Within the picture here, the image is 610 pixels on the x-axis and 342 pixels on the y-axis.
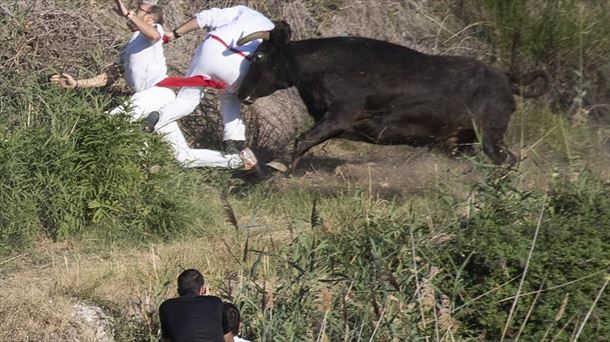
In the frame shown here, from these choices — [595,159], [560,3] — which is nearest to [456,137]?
[595,159]

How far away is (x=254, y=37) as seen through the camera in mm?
11195

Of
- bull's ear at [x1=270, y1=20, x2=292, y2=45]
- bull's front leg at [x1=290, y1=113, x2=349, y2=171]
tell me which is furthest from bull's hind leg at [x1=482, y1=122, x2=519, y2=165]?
bull's ear at [x1=270, y1=20, x2=292, y2=45]

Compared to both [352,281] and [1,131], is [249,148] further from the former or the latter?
[352,281]

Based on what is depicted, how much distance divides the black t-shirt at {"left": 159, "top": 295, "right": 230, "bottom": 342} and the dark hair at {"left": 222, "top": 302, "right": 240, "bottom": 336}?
1.8 inches

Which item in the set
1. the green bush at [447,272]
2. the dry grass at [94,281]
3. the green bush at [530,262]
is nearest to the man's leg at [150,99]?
the dry grass at [94,281]

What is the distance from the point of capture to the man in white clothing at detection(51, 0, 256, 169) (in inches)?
437

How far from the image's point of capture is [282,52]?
37.2 feet

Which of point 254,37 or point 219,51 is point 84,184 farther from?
point 254,37

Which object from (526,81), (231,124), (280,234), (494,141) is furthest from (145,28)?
(526,81)

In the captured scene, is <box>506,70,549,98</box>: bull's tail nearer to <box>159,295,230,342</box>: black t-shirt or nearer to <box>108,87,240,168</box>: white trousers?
<box>108,87,240,168</box>: white trousers

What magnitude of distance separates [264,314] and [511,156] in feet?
11.6

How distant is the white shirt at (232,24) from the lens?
1134cm

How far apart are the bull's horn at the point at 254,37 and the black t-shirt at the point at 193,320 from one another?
4.05 metres

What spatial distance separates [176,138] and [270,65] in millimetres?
973
